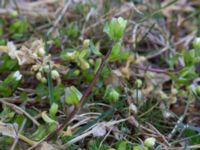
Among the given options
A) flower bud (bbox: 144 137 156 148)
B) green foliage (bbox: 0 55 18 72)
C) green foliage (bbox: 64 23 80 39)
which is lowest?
flower bud (bbox: 144 137 156 148)

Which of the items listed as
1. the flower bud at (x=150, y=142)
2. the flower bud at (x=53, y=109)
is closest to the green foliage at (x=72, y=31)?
the flower bud at (x=53, y=109)

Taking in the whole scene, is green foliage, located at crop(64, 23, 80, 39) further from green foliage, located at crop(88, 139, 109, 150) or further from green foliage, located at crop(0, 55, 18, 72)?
green foliage, located at crop(88, 139, 109, 150)

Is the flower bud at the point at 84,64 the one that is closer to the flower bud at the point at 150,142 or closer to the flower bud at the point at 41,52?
the flower bud at the point at 41,52

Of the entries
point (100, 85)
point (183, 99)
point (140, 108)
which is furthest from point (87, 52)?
point (183, 99)

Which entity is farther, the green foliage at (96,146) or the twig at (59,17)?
the twig at (59,17)

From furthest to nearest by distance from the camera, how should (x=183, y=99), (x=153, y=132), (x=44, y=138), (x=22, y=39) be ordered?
(x=22, y=39)
(x=183, y=99)
(x=153, y=132)
(x=44, y=138)

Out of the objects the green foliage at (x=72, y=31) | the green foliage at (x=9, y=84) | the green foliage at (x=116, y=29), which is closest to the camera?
the green foliage at (x=116, y=29)

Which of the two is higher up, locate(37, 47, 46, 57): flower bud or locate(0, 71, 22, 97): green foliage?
locate(37, 47, 46, 57): flower bud

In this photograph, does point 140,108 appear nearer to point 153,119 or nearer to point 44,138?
point 153,119

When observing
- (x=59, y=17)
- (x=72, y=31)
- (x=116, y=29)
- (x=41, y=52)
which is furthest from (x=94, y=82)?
(x=59, y=17)

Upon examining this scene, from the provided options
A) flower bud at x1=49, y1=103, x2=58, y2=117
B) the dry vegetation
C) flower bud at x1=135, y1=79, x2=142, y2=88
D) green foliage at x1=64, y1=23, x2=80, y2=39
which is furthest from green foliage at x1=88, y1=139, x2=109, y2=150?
green foliage at x1=64, y1=23, x2=80, y2=39

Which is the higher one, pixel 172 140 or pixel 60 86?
pixel 60 86
